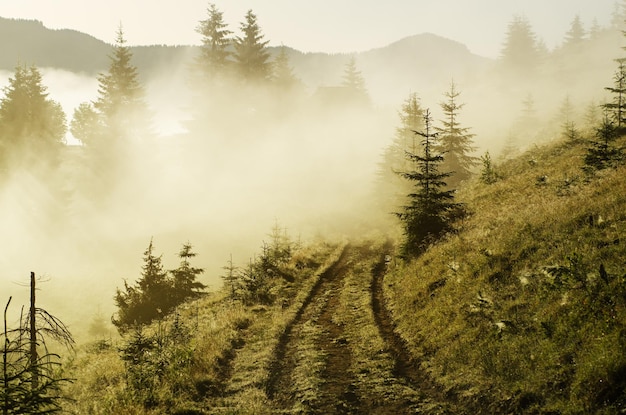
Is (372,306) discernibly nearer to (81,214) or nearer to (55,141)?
(81,214)

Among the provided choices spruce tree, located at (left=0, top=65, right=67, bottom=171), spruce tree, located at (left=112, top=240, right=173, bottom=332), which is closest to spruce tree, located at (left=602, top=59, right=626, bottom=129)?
spruce tree, located at (left=112, top=240, right=173, bottom=332)

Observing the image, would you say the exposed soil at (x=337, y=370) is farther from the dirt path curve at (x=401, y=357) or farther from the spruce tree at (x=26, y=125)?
the spruce tree at (x=26, y=125)

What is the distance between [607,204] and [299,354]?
36.7ft

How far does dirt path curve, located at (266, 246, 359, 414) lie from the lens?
939 centimetres

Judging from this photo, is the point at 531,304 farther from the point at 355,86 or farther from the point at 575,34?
the point at 575,34

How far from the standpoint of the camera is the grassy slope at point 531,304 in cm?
752

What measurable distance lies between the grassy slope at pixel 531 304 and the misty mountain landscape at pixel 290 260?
6cm

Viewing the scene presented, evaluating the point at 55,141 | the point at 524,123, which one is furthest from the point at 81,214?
the point at 524,123

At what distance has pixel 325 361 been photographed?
11.7 metres

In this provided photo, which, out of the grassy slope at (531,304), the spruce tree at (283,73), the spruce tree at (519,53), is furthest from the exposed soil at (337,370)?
the spruce tree at (519,53)

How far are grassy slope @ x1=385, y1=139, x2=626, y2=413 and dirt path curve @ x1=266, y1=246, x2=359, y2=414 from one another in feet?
7.30

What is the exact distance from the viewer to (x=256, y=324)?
16.0m

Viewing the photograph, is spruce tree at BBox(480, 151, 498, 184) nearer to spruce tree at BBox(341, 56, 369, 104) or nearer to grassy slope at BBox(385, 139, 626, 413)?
grassy slope at BBox(385, 139, 626, 413)

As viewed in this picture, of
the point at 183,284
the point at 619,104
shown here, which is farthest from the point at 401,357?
the point at 619,104
